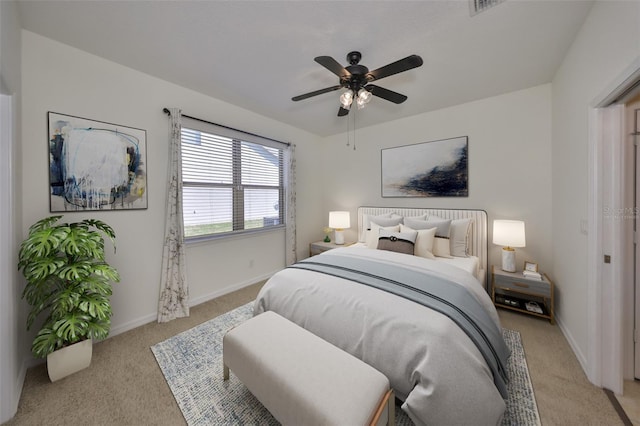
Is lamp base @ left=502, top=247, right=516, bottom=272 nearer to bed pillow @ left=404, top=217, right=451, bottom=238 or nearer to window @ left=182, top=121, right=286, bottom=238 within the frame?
bed pillow @ left=404, top=217, right=451, bottom=238

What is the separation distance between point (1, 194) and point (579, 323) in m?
4.22

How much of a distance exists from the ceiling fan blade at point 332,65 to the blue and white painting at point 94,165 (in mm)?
2068

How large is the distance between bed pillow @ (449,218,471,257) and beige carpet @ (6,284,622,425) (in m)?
0.96

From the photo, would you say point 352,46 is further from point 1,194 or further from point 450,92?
point 1,194

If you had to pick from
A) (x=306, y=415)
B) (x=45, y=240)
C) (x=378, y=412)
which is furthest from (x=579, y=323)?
(x=45, y=240)

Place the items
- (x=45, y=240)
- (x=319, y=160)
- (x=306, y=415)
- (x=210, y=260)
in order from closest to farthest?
(x=306, y=415) < (x=45, y=240) < (x=210, y=260) < (x=319, y=160)

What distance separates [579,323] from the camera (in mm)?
1816

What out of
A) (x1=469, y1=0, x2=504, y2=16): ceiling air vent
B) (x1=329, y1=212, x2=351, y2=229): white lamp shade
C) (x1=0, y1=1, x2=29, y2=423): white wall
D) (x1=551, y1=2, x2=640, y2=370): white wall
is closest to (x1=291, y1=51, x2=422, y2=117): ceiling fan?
(x1=469, y1=0, x2=504, y2=16): ceiling air vent

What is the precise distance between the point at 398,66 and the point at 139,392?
3.03m

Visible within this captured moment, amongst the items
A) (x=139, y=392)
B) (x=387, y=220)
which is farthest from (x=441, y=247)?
(x=139, y=392)

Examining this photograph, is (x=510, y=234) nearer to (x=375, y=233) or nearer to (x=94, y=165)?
(x=375, y=233)

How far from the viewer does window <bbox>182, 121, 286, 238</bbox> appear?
2791 mm

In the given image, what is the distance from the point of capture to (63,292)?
165 cm

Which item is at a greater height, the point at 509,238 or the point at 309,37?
the point at 309,37
